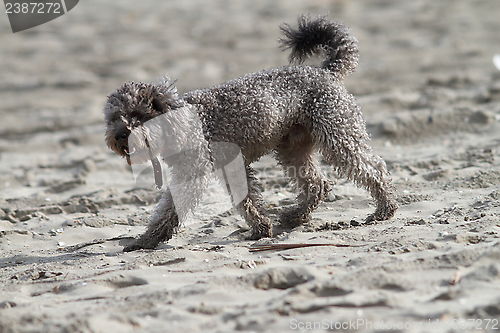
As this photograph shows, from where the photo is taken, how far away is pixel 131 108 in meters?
4.10

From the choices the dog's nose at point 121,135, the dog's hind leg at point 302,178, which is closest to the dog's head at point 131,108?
the dog's nose at point 121,135

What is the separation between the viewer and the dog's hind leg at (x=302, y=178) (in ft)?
16.5

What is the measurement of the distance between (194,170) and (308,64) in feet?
5.76

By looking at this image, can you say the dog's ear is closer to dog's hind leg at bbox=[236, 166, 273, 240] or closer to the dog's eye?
the dog's eye

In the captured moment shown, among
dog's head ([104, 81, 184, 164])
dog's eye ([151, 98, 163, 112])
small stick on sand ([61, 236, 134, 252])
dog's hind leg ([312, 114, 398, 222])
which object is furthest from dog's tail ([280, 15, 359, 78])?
small stick on sand ([61, 236, 134, 252])

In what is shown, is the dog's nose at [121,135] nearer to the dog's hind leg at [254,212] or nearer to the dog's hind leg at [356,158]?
the dog's hind leg at [254,212]

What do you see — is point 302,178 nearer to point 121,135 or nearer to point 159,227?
point 159,227

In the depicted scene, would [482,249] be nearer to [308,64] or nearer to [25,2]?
[308,64]

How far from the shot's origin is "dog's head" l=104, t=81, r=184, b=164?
13.4ft

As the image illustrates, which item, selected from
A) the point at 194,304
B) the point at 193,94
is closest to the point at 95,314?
the point at 194,304

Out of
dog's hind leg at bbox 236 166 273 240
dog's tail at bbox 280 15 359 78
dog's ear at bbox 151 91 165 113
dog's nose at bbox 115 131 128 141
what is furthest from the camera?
dog's tail at bbox 280 15 359 78

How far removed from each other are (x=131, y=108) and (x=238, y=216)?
1.87 meters

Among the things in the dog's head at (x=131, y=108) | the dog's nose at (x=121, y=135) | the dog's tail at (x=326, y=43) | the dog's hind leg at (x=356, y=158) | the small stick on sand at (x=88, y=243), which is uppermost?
the dog's tail at (x=326, y=43)

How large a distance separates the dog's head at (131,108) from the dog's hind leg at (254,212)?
108cm
